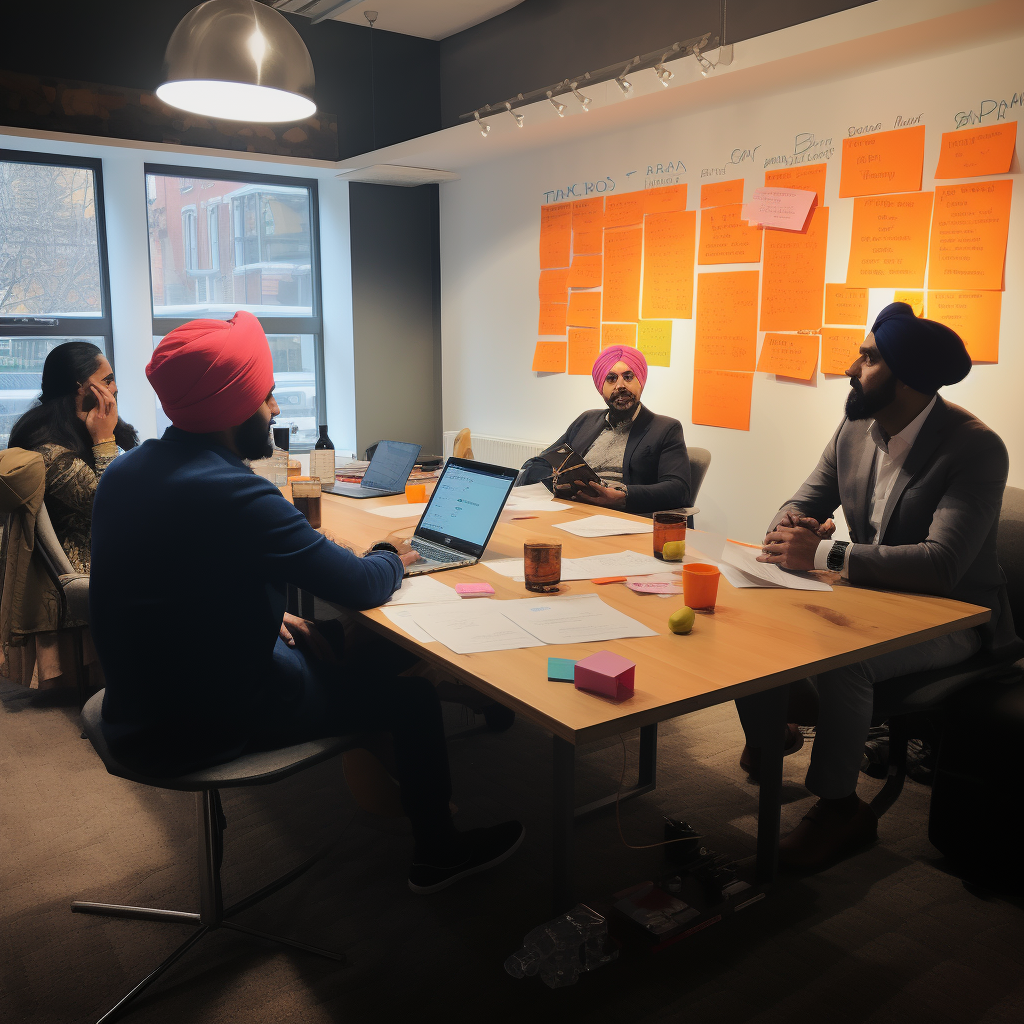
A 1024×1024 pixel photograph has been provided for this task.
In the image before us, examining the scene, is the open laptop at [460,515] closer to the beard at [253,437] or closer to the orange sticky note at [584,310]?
the beard at [253,437]

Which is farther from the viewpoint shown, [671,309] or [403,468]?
[671,309]

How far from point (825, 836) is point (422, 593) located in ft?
3.83

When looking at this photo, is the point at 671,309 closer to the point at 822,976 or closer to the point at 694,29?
the point at 694,29

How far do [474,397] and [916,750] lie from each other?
3.46 meters

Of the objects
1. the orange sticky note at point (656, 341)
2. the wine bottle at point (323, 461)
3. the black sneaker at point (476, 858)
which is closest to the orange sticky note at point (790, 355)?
the orange sticky note at point (656, 341)

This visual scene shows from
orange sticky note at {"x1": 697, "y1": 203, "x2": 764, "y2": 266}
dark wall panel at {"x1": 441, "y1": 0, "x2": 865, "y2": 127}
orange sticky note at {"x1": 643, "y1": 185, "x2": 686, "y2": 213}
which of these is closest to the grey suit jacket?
orange sticky note at {"x1": 697, "y1": 203, "x2": 764, "y2": 266}

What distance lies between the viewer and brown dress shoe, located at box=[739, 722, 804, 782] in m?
2.58

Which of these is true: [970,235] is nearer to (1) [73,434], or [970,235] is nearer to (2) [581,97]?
(2) [581,97]

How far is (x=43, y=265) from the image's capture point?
4.85 meters

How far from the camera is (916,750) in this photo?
270cm

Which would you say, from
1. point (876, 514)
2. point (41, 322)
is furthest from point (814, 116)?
point (41, 322)

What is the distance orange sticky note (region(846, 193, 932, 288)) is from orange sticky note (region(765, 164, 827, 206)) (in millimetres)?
182

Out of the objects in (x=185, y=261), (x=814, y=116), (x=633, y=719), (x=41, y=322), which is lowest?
(x=633, y=719)

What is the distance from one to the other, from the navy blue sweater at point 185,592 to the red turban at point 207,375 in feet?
0.20
